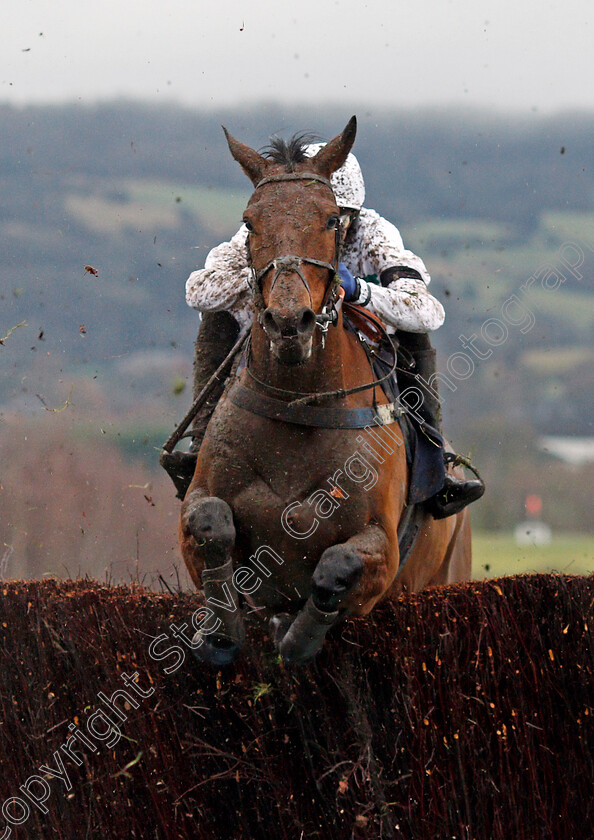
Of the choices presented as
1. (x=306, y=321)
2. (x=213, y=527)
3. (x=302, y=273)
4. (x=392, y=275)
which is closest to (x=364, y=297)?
(x=392, y=275)

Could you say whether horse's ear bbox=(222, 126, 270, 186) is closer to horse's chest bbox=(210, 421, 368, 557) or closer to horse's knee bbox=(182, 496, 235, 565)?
horse's chest bbox=(210, 421, 368, 557)

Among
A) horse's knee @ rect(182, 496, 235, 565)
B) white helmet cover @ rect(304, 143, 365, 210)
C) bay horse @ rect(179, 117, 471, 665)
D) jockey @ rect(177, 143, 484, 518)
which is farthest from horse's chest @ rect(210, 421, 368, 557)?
white helmet cover @ rect(304, 143, 365, 210)

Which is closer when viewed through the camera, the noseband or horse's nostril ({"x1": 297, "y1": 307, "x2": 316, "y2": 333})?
horse's nostril ({"x1": 297, "y1": 307, "x2": 316, "y2": 333})

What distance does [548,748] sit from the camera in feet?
15.7

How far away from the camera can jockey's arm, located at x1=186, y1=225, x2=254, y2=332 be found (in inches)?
209

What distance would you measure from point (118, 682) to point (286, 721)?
1108 mm

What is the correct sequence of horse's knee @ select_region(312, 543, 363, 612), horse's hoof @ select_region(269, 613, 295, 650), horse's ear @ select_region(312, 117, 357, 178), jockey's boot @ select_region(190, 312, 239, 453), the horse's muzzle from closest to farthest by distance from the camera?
1. the horse's muzzle
2. horse's knee @ select_region(312, 543, 363, 612)
3. horse's ear @ select_region(312, 117, 357, 178)
4. horse's hoof @ select_region(269, 613, 295, 650)
5. jockey's boot @ select_region(190, 312, 239, 453)

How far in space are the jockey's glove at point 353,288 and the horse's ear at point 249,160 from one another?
1.89 ft

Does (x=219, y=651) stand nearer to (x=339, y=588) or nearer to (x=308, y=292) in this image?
(x=339, y=588)

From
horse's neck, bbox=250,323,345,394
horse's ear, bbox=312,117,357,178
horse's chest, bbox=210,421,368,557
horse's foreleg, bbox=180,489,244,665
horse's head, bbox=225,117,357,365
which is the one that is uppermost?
horse's ear, bbox=312,117,357,178

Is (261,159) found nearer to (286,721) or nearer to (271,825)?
(286,721)

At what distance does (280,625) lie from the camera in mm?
4930

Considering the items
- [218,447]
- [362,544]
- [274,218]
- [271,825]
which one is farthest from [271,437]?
[271,825]

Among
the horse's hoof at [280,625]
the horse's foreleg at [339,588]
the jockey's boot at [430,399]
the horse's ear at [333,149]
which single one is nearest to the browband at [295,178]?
the horse's ear at [333,149]
